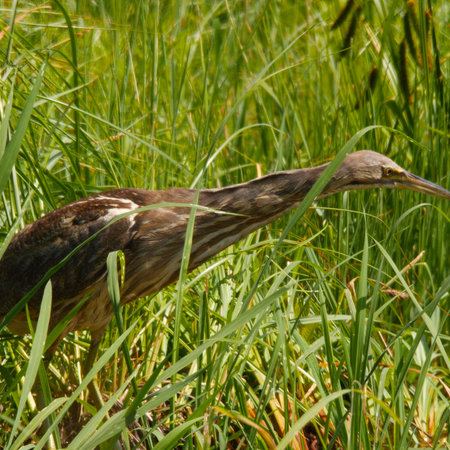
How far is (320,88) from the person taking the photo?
3.32 meters

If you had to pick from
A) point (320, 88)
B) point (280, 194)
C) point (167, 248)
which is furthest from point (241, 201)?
point (320, 88)

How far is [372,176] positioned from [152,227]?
0.65 metres

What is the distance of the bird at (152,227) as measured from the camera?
2.28 m

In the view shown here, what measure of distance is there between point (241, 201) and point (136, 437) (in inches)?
30.0

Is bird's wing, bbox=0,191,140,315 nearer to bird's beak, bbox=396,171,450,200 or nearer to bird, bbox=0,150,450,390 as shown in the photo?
bird, bbox=0,150,450,390

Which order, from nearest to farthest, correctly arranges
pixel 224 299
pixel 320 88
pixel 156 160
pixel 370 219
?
pixel 224 299 → pixel 370 219 → pixel 156 160 → pixel 320 88

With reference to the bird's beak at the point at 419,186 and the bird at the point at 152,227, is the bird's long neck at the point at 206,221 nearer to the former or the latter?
the bird at the point at 152,227

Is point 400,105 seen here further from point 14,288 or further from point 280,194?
point 14,288

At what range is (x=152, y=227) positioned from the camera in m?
2.33

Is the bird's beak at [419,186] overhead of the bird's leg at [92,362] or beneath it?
overhead

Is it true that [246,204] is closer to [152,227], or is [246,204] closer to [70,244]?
[152,227]

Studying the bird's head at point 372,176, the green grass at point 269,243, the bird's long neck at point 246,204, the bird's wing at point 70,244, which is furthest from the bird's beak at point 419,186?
the bird's wing at point 70,244

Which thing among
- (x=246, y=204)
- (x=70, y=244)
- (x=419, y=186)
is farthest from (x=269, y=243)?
(x=70, y=244)

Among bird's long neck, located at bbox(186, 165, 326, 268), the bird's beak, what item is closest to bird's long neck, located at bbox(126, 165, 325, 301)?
bird's long neck, located at bbox(186, 165, 326, 268)
